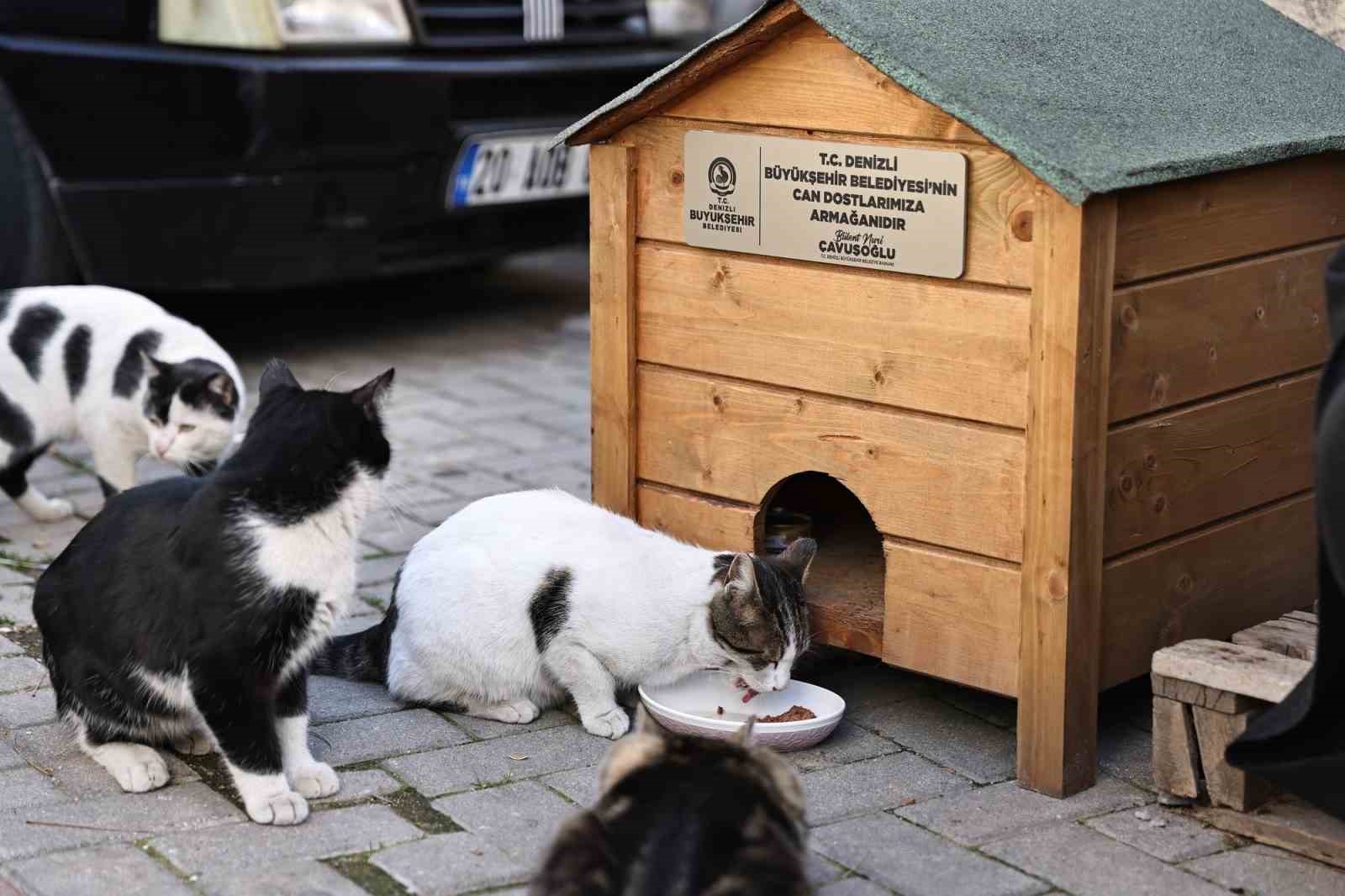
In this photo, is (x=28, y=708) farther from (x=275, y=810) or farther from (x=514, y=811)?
(x=514, y=811)

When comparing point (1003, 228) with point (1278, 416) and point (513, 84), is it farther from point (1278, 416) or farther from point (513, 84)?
point (513, 84)

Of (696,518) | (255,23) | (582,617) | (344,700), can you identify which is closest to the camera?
(582,617)

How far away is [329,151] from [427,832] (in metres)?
3.39

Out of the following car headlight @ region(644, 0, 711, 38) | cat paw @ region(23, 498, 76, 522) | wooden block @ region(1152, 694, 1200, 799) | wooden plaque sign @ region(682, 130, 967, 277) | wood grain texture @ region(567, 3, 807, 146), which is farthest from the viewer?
car headlight @ region(644, 0, 711, 38)

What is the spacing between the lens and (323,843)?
2.93 metres

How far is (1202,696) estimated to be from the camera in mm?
3047

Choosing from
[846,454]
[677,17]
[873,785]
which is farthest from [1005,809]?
[677,17]

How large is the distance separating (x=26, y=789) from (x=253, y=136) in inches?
118

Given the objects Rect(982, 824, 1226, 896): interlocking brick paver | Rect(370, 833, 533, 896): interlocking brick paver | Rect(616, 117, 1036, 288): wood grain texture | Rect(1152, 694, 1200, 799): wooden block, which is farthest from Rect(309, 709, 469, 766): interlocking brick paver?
Rect(1152, 694, 1200, 799): wooden block

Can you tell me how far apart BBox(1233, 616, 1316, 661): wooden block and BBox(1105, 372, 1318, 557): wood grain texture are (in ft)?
0.80

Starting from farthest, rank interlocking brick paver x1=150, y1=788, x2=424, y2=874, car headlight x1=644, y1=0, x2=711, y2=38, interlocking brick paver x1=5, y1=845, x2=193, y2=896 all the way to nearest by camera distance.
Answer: car headlight x1=644, y1=0, x2=711, y2=38, interlocking brick paver x1=150, y1=788, x2=424, y2=874, interlocking brick paver x1=5, y1=845, x2=193, y2=896

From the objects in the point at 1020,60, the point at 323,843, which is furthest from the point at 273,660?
the point at 1020,60

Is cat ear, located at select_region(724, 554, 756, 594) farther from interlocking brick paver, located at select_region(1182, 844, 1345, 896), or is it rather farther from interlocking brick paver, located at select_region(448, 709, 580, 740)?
interlocking brick paver, located at select_region(1182, 844, 1345, 896)

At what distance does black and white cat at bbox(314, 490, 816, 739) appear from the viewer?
3.40m
